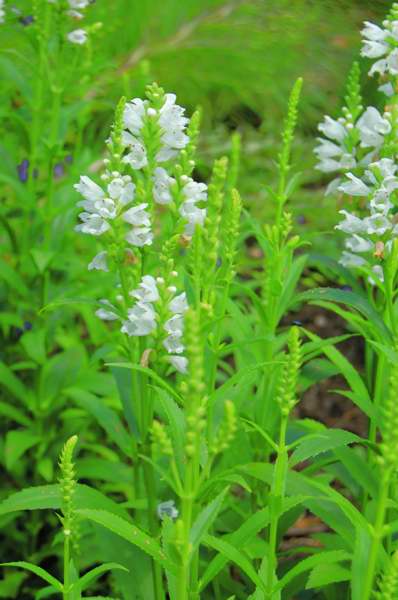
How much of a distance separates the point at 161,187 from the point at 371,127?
0.72 meters

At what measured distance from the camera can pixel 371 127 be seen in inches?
99.5

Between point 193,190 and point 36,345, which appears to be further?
point 36,345

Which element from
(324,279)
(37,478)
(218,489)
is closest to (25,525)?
(37,478)

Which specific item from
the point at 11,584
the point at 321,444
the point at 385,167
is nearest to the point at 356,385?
the point at 321,444

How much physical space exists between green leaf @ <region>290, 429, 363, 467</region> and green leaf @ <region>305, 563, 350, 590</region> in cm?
29

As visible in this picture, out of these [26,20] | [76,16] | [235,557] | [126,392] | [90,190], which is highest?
[26,20]

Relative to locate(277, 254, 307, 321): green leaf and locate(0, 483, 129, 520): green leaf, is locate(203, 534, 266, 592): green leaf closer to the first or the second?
locate(0, 483, 129, 520): green leaf

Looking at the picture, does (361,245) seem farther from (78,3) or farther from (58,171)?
(58,171)

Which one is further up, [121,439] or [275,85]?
[275,85]

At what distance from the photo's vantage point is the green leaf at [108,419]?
8.69 feet

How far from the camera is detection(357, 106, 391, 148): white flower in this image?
2.47 m

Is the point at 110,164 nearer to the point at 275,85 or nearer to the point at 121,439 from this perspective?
the point at 121,439

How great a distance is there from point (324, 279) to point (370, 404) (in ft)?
10.6

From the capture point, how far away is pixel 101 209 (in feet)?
6.78
